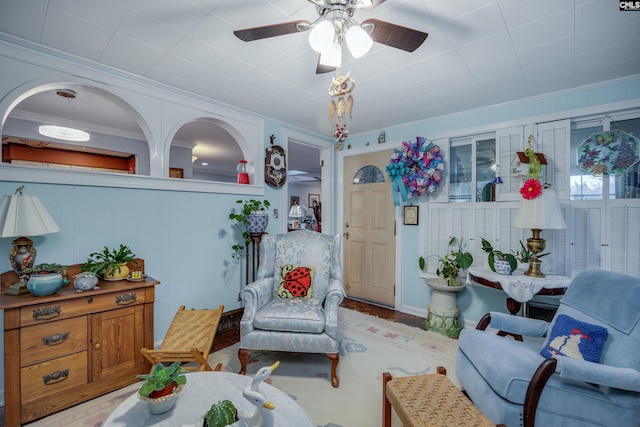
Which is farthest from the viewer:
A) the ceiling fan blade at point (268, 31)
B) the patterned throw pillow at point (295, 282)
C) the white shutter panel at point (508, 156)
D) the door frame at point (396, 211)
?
the door frame at point (396, 211)

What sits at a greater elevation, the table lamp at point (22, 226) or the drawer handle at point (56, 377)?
the table lamp at point (22, 226)

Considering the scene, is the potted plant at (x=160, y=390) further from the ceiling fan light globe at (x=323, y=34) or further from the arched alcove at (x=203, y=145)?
the arched alcove at (x=203, y=145)

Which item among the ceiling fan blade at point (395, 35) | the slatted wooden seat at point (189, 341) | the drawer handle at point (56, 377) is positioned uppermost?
the ceiling fan blade at point (395, 35)

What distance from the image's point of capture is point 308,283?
2.55m

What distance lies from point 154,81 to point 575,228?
13.4 ft

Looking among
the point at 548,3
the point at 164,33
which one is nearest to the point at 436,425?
the point at 548,3

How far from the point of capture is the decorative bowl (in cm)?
174

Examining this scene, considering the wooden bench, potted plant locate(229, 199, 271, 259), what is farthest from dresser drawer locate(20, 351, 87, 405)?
the wooden bench

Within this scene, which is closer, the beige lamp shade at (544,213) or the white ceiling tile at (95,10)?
the white ceiling tile at (95,10)

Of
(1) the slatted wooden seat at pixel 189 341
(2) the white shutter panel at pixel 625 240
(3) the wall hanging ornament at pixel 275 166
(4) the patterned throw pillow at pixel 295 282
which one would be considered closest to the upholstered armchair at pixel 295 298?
(4) the patterned throw pillow at pixel 295 282

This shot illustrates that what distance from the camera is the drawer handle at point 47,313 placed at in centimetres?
169

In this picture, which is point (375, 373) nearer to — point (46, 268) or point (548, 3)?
point (46, 268)

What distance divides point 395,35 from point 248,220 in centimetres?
221

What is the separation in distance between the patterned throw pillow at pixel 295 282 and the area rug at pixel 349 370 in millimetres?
537
